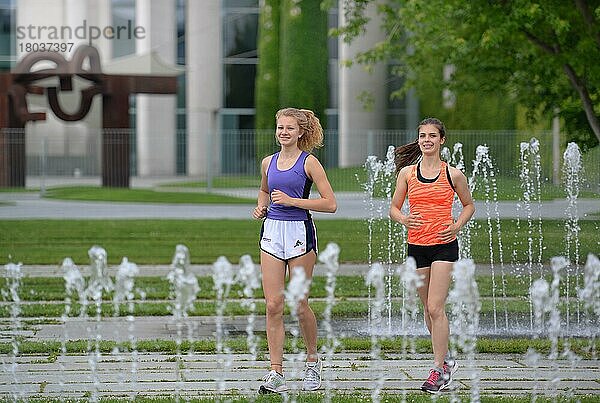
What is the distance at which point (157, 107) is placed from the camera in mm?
42375

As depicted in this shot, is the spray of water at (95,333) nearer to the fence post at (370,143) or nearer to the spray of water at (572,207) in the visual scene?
the spray of water at (572,207)

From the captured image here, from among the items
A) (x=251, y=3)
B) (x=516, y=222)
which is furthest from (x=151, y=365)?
(x=251, y=3)

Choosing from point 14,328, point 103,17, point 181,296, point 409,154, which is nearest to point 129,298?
point 14,328

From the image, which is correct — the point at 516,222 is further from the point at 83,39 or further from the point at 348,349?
the point at 83,39

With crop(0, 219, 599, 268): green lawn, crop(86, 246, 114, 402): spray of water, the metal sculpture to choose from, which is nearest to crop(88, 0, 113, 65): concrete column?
the metal sculpture

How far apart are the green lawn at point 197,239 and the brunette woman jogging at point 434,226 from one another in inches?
230

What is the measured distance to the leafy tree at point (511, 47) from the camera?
14.2 m

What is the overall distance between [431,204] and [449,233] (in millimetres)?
207

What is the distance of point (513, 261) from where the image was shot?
1470 centimetres

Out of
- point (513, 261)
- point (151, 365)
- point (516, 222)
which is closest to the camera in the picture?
point (151, 365)

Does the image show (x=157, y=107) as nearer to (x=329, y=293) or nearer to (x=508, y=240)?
(x=508, y=240)

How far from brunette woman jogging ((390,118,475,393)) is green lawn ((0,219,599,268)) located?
5853 mm

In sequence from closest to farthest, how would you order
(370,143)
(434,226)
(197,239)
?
(434,226) < (197,239) < (370,143)

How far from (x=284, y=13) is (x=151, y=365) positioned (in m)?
31.9
